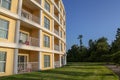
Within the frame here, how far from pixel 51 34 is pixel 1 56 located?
46.3ft

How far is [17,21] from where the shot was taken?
18.6m

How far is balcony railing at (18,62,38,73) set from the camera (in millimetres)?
21091

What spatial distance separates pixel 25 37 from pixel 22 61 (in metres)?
3.09

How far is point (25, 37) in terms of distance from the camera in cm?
2356

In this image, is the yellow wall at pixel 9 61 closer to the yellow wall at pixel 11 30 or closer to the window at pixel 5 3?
the yellow wall at pixel 11 30

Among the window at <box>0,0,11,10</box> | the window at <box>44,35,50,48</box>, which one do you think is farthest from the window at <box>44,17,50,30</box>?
the window at <box>0,0,11,10</box>

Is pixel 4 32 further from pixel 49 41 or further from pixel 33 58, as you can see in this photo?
pixel 49 41

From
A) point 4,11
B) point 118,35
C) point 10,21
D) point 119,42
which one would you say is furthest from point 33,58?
point 118,35

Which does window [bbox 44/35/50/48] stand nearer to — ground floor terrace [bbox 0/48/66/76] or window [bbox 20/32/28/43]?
ground floor terrace [bbox 0/48/66/76]

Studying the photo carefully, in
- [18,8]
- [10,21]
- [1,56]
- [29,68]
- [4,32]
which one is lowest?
[29,68]

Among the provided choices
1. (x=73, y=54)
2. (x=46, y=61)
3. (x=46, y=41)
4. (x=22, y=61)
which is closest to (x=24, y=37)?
(x=22, y=61)

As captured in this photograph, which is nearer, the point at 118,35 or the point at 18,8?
the point at 18,8

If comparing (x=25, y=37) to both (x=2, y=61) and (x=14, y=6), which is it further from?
(x=2, y=61)

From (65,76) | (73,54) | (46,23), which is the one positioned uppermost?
(46,23)
